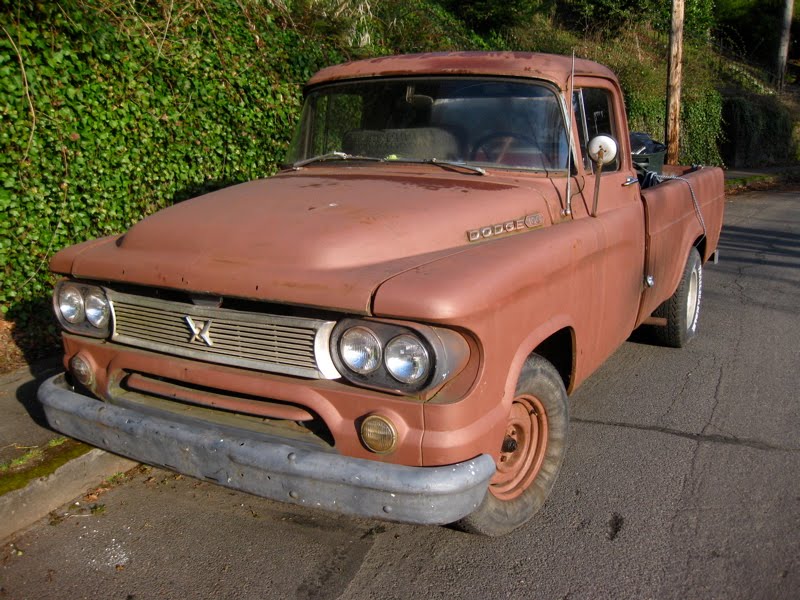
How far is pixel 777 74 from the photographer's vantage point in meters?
28.8

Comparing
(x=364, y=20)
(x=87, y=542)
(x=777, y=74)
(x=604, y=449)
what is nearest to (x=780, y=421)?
(x=604, y=449)

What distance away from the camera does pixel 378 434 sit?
2.60 meters

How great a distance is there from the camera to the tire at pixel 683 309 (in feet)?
17.9

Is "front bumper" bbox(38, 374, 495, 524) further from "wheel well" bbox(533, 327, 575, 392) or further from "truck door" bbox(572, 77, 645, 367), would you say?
"truck door" bbox(572, 77, 645, 367)

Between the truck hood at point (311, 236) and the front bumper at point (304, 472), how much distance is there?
1.74 feet

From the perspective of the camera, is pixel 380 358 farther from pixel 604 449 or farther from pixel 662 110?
pixel 662 110

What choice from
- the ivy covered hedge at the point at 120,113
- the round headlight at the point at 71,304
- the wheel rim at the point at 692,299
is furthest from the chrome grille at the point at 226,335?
the wheel rim at the point at 692,299

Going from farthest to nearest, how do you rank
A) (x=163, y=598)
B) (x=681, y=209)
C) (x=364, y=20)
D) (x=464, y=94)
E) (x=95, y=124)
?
(x=364, y=20), (x=95, y=124), (x=681, y=209), (x=464, y=94), (x=163, y=598)

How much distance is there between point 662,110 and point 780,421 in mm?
17619

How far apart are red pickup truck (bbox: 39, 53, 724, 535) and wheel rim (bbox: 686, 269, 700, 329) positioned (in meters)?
1.55

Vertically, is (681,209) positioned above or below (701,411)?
above

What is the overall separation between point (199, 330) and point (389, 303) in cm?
87

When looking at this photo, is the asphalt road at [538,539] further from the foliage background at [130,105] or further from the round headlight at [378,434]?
the foliage background at [130,105]

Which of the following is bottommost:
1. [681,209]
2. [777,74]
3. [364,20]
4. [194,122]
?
[777,74]
